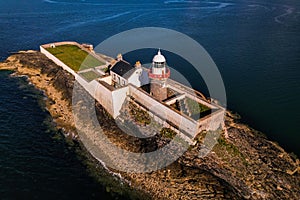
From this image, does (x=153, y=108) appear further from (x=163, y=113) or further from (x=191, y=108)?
(x=191, y=108)

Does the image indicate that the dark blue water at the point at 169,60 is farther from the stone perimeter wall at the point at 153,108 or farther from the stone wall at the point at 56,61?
the stone perimeter wall at the point at 153,108

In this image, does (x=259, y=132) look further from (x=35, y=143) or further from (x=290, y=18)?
(x=290, y=18)

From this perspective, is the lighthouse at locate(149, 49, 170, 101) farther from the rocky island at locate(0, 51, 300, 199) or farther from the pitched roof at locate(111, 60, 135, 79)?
the pitched roof at locate(111, 60, 135, 79)

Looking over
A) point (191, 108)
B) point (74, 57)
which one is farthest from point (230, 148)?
point (74, 57)

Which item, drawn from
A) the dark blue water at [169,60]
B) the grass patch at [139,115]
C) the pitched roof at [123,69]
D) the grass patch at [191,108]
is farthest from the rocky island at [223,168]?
the pitched roof at [123,69]

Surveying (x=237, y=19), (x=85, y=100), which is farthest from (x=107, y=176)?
(x=237, y=19)

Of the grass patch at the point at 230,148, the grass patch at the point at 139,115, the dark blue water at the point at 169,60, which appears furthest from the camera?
the grass patch at the point at 139,115
